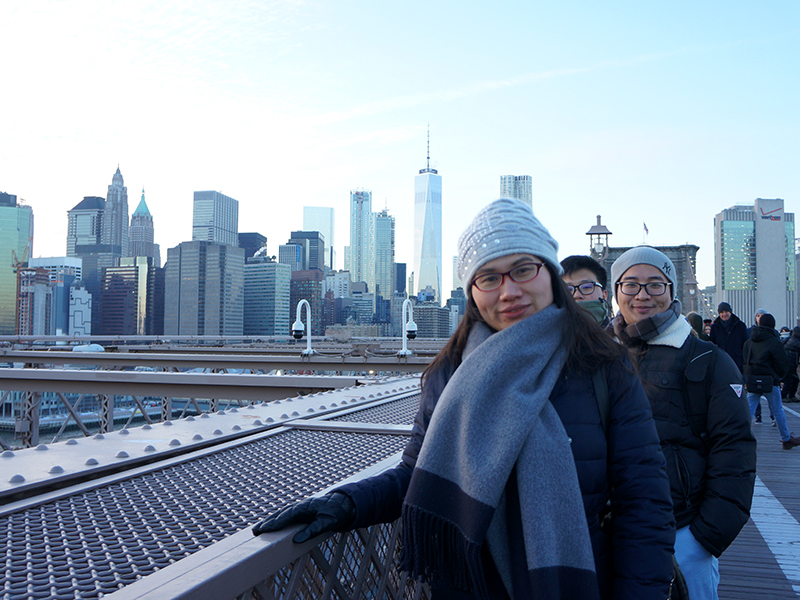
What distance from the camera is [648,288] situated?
284 cm

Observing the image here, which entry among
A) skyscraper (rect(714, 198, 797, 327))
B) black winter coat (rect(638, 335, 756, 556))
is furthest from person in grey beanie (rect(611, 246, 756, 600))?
skyscraper (rect(714, 198, 797, 327))

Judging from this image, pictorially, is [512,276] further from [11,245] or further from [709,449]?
[11,245]

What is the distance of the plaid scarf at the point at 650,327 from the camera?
8.79 feet

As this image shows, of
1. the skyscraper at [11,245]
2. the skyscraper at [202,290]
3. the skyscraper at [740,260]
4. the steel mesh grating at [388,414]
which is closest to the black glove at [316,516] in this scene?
the steel mesh grating at [388,414]

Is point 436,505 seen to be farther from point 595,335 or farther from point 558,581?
point 595,335

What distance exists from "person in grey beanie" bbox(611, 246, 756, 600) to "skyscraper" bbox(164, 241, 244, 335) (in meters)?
129

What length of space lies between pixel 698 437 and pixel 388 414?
1691 millimetres

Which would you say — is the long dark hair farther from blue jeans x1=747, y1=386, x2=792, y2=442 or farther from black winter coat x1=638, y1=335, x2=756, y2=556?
blue jeans x1=747, y1=386, x2=792, y2=442

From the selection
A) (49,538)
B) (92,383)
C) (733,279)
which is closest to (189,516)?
(49,538)

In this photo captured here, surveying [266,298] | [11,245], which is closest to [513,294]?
[266,298]

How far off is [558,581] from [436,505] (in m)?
0.36

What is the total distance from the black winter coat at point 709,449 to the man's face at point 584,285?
91 cm

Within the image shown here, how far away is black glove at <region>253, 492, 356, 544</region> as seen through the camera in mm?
1484

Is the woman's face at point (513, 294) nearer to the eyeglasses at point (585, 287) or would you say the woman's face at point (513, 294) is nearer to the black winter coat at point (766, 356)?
the eyeglasses at point (585, 287)
